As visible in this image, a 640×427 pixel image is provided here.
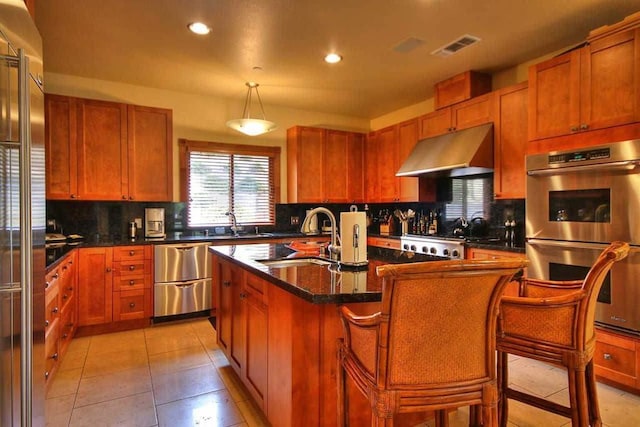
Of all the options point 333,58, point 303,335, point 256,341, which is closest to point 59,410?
point 256,341

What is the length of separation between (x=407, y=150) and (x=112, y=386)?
389 cm

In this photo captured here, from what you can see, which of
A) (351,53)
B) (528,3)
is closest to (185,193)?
(351,53)

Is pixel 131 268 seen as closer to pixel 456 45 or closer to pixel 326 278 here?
pixel 326 278

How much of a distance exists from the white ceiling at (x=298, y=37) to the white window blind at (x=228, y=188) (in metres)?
0.94

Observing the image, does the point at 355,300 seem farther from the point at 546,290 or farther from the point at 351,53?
the point at 351,53

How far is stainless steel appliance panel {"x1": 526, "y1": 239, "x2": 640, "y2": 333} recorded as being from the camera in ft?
7.76

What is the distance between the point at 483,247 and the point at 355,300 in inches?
92.6

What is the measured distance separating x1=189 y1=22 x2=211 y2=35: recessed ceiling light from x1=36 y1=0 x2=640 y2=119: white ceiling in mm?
52

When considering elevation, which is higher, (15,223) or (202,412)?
(15,223)

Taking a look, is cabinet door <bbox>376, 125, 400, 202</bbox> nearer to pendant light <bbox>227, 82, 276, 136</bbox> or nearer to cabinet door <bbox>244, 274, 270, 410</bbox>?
pendant light <bbox>227, 82, 276, 136</bbox>

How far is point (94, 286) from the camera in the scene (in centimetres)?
354

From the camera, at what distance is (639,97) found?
2.35 metres

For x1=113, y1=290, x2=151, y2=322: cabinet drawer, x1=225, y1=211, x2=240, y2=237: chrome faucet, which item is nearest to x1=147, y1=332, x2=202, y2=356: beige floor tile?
x1=113, y1=290, x2=151, y2=322: cabinet drawer

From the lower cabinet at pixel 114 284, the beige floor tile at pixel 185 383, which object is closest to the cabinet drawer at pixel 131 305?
the lower cabinet at pixel 114 284
